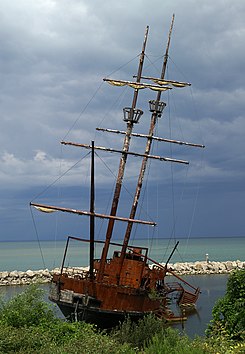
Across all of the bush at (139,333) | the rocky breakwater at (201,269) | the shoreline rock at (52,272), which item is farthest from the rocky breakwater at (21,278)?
the bush at (139,333)

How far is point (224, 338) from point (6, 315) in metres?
6.21

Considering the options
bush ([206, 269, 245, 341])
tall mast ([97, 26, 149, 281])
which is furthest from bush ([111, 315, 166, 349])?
tall mast ([97, 26, 149, 281])

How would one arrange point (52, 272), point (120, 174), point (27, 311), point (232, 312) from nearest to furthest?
1. point (232, 312)
2. point (27, 311)
3. point (120, 174)
4. point (52, 272)

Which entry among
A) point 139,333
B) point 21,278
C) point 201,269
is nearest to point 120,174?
point 139,333

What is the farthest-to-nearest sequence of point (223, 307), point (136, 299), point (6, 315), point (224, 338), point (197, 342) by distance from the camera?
1. point (136, 299)
2. point (6, 315)
3. point (223, 307)
4. point (224, 338)
5. point (197, 342)

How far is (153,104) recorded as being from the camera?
32.5m

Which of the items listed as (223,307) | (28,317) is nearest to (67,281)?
(28,317)

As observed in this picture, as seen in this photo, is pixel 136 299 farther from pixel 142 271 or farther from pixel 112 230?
pixel 112 230

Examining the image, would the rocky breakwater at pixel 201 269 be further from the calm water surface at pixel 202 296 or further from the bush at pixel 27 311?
the bush at pixel 27 311

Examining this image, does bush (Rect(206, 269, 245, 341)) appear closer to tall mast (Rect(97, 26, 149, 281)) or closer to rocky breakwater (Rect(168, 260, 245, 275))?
tall mast (Rect(97, 26, 149, 281))

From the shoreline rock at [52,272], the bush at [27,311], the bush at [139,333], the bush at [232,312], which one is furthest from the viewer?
the shoreline rock at [52,272]

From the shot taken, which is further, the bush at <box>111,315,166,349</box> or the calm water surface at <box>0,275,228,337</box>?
the calm water surface at <box>0,275,228,337</box>

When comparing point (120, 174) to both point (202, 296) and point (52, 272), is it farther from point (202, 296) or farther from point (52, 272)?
point (52, 272)

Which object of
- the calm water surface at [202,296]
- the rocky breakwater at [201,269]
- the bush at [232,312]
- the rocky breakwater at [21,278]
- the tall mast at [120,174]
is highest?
the tall mast at [120,174]
